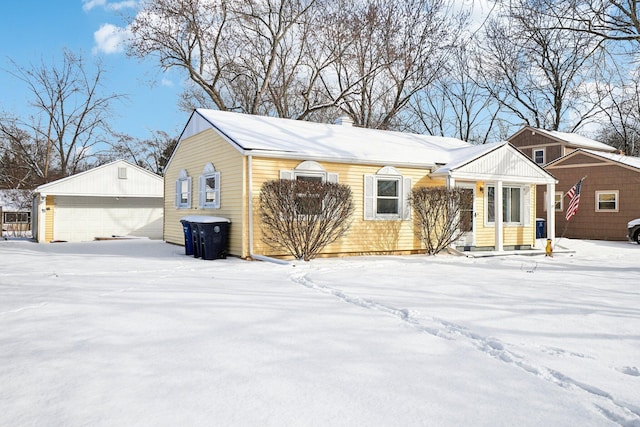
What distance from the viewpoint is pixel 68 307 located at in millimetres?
5531

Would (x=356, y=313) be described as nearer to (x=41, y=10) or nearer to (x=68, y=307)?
(x=68, y=307)

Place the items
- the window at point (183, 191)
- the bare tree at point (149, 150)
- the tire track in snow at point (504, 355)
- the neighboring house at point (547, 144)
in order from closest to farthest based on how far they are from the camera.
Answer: the tire track in snow at point (504, 355)
the window at point (183, 191)
the neighboring house at point (547, 144)
the bare tree at point (149, 150)

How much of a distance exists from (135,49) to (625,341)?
79.9ft

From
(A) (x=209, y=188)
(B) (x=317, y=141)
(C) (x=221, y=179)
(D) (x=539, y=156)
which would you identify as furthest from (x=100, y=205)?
(D) (x=539, y=156)

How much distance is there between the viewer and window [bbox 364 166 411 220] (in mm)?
12562

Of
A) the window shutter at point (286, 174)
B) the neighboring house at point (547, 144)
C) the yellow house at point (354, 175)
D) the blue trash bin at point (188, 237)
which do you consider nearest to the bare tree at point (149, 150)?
the yellow house at point (354, 175)

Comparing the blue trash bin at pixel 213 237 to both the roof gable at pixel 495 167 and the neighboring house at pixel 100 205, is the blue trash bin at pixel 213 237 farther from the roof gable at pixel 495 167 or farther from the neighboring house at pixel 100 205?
the neighboring house at pixel 100 205

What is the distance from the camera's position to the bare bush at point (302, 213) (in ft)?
34.5

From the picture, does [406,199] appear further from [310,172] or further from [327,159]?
[310,172]

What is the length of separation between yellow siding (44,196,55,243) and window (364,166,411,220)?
52.5 ft

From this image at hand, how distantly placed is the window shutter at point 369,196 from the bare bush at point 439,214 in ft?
3.82

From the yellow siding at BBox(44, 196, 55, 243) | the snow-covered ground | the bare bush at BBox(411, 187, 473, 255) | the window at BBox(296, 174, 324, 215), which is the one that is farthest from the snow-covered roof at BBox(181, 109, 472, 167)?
the yellow siding at BBox(44, 196, 55, 243)

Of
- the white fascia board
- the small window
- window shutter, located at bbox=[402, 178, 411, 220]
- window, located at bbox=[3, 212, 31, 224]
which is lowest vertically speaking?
window, located at bbox=[3, 212, 31, 224]

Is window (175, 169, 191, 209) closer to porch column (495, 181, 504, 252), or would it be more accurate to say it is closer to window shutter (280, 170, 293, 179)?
window shutter (280, 170, 293, 179)
